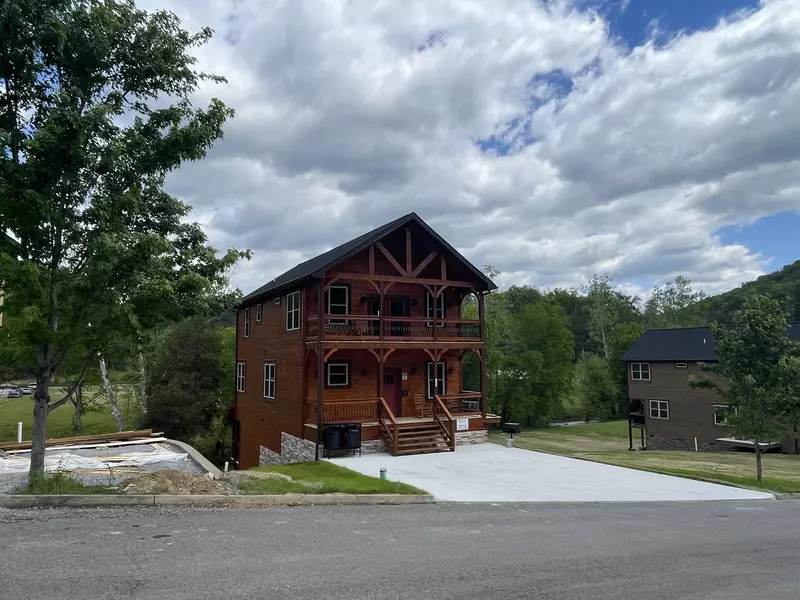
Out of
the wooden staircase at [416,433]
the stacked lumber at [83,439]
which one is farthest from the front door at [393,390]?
the stacked lumber at [83,439]

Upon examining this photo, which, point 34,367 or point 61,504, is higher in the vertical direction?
point 34,367

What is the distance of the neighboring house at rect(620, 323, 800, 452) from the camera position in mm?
33156

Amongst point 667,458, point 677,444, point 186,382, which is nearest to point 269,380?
point 186,382

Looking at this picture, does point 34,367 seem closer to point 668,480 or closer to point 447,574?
point 447,574

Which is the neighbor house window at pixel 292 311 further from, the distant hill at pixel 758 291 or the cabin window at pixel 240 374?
the distant hill at pixel 758 291

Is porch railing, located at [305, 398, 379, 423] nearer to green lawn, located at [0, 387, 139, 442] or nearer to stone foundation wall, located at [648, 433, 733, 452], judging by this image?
green lawn, located at [0, 387, 139, 442]

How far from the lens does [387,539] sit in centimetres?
747

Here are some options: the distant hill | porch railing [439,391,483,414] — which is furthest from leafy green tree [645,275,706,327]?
porch railing [439,391,483,414]

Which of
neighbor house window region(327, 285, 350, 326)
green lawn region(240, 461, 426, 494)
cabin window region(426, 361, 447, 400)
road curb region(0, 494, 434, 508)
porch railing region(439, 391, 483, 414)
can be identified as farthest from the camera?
cabin window region(426, 361, 447, 400)

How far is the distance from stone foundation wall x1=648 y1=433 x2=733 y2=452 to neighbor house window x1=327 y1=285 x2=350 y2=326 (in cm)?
2519

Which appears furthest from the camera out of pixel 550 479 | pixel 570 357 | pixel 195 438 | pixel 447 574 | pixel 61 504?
pixel 570 357

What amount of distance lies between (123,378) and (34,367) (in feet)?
101

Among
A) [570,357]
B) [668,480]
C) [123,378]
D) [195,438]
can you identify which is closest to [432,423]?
[668,480]

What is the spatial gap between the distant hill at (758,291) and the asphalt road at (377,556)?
213ft
